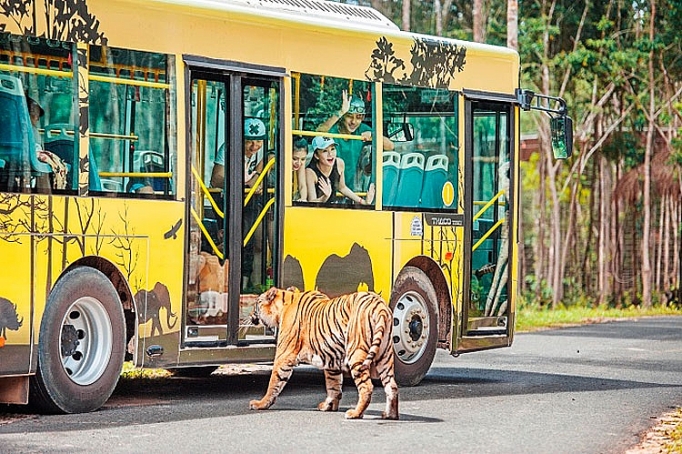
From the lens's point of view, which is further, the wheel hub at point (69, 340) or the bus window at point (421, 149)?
the bus window at point (421, 149)

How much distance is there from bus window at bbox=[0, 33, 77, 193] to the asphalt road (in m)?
1.82

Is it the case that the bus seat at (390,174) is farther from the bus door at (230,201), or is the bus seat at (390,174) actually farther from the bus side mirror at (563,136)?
the bus side mirror at (563,136)

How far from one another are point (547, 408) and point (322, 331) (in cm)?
213

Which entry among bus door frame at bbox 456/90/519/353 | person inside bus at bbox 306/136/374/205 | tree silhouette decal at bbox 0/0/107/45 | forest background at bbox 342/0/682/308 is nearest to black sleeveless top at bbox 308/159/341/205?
person inside bus at bbox 306/136/374/205

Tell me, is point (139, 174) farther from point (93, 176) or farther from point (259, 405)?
point (259, 405)

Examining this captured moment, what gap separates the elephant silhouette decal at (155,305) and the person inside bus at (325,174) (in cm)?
197

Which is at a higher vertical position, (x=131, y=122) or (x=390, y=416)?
(x=131, y=122)

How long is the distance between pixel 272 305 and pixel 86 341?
152 cm

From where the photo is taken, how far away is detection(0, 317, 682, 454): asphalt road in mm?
10234

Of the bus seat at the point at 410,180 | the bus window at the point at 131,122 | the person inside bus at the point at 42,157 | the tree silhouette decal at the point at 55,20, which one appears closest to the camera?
the tree silhouette decal at the point at 55,20

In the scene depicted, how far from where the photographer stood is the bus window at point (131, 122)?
11.9m

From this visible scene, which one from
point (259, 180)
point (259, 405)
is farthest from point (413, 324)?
point (259, 405)

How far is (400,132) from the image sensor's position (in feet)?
48.6

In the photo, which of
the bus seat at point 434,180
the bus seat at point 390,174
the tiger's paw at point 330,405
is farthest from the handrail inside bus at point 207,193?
the bus seat at point 434,180
